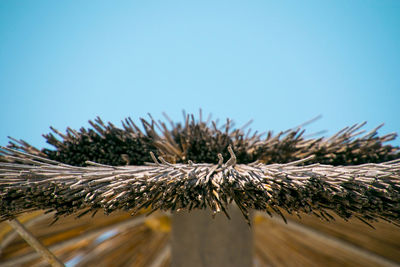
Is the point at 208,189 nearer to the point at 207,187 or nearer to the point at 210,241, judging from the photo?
the point at 207,187

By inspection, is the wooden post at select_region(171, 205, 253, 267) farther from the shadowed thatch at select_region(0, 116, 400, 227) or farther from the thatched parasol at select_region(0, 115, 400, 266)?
the shadowed thatch at select_region(0, 116, 400, 227)

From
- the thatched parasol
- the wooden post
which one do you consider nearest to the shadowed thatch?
the thatched parasol

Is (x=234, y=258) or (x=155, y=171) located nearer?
(x=155, y=171)

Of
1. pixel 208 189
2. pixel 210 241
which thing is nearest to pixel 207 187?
pixel 208 189

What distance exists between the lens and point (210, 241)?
4.63 feet

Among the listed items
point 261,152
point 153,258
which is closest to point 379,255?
point 261,152

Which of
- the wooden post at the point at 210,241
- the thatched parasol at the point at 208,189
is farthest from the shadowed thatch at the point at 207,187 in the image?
the wooden post at the point at 210,241

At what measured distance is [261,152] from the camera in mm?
1533

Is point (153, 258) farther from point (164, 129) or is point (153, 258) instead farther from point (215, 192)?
point (215, 192)

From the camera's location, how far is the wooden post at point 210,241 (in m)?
1.40

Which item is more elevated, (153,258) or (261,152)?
(261,152)

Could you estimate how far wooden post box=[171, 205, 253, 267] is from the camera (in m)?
1.40

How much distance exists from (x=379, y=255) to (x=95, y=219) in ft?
5.56

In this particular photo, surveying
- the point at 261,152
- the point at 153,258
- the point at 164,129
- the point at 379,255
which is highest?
the point at 164,129
